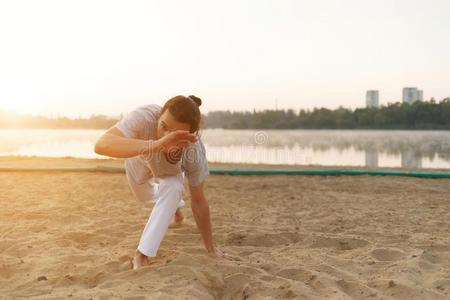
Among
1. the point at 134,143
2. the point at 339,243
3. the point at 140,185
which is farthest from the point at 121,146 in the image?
the point at 339,243

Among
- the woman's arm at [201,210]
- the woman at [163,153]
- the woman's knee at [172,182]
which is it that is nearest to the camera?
the woman at [163,153]

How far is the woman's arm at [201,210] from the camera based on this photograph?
11.5 ft

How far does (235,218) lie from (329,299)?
2.41 m

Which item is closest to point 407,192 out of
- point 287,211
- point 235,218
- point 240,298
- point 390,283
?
point 287,211

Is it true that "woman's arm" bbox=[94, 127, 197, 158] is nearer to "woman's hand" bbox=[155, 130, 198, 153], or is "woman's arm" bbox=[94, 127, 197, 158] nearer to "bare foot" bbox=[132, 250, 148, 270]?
"woman's hand" bbox=[155, 130, 198, 153]

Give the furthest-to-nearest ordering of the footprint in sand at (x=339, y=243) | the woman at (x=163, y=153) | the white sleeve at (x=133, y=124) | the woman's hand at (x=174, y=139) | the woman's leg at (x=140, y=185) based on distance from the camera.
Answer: the footprint in sand at (x=339, y=243) < the woman's leg at (x=140, y=185) < the white sleeve at (x=133, y=124) < the woman at (x=163, y=153) < the woman's hand at (x=174, y=139)

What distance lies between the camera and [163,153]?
3.30 metres

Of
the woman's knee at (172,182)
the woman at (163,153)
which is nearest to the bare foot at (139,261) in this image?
the woman at (163,153)

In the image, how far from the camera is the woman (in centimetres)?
294

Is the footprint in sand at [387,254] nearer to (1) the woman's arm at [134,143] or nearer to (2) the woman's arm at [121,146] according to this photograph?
(1) the woman's arm at [134,143]

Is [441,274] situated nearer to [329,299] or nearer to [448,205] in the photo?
[329,299]

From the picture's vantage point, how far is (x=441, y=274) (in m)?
3.08

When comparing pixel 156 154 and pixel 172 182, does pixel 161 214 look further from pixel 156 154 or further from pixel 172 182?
pixel 156 154

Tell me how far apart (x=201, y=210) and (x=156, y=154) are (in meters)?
0.55
